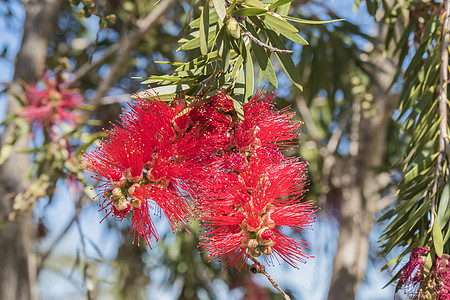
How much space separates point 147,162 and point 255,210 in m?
0.22

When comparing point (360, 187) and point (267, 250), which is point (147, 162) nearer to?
point (267, 250)

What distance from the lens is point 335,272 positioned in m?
2.79

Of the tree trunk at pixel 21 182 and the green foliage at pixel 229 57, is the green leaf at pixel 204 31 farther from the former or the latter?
the tree trunk at pixel 21 182

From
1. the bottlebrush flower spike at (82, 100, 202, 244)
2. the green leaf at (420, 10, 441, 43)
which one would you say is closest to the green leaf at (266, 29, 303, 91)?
the bottlebrush flower spike at (82, 100, 202, 244)

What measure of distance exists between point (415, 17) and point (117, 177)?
1108 millimetres

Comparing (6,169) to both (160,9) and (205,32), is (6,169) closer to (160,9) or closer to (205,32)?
(160,9)

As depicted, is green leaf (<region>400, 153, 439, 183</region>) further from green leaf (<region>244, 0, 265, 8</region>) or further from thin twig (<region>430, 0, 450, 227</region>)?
green leaf (<region>244, 0, 265, 8</region>)

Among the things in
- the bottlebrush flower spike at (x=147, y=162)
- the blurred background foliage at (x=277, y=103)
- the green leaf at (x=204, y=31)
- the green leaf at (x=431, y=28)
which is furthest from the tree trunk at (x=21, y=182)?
the green leaf at (x=431, y=28)

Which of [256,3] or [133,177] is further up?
[256,3]

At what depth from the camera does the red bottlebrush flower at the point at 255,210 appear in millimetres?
933

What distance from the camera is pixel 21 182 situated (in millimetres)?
2396

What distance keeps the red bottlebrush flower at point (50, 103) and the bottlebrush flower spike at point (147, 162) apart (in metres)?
1.33

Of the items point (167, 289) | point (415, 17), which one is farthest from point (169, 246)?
point (415, 17)

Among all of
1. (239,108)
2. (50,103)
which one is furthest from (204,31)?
(50,103)
